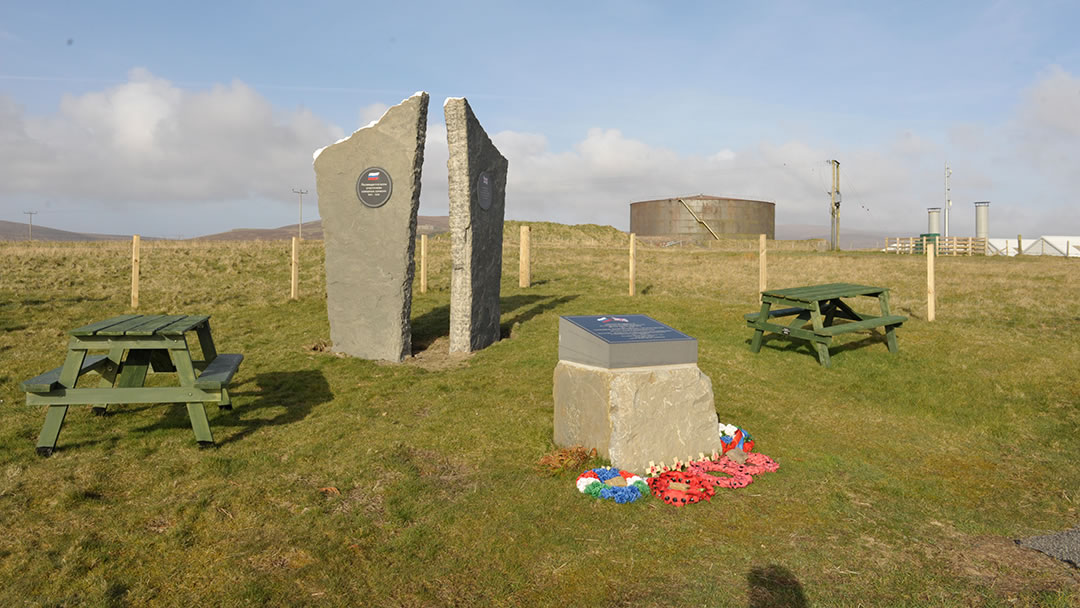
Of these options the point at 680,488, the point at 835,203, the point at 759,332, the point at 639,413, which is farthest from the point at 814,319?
the point at 835,203

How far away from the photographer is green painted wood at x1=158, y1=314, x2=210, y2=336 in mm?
5281

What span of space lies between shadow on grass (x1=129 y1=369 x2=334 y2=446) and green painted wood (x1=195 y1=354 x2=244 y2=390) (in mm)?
584

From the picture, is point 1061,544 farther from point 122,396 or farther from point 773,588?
point 122,396

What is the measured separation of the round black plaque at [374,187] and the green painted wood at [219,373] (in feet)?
11.2

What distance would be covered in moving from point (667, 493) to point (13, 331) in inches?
438

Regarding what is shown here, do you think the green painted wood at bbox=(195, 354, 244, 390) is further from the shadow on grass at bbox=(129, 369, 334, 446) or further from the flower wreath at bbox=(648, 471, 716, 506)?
the flower wreath at bbox=(648, 471, 716, 506)

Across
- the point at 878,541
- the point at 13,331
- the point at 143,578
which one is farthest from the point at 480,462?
the point at 13,331

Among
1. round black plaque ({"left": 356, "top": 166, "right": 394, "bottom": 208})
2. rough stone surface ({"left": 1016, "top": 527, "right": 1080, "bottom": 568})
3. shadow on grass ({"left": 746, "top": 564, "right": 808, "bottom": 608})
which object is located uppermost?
round black plaque ({"left": 356, "top": 166, "right": 394, "bottom": 208})

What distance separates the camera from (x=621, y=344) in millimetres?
5133

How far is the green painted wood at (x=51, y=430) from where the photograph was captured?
17.1 ft

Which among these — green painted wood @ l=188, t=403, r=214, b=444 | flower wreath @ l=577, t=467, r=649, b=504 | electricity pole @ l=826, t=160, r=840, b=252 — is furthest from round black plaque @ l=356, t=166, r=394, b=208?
electricity pole @ l=826, t=160, r=840, b=252

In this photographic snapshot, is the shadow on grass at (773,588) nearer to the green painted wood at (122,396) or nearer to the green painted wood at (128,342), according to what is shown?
the green painted wood at (122,396)

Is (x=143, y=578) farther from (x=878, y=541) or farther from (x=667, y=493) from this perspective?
(x=878, y=541)

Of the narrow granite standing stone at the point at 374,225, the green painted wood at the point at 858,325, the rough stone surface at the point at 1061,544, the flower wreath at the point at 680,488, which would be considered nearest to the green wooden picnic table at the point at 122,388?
the flower wreath at the point at 680,488
